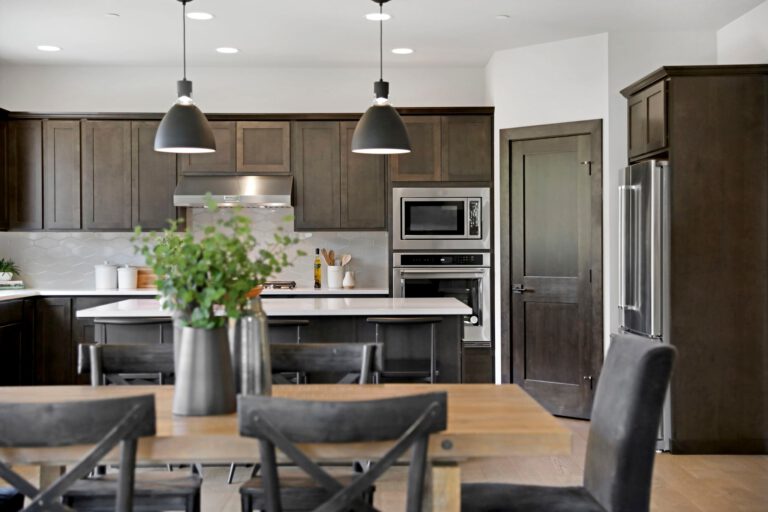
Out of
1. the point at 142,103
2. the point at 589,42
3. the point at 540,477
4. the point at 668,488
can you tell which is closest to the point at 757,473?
the point at 668,488

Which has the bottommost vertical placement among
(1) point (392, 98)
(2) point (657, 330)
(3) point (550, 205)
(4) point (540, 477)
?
(4) point (540, 477)

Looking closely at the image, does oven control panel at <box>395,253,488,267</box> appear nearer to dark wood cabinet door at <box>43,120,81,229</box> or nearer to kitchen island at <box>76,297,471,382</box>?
kitchen island at <box>76,297,471,382</box>

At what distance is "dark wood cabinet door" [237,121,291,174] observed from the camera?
700 cm

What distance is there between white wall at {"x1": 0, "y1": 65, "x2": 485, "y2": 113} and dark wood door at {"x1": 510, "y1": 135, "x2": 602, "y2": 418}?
Answer: 3.67 feet

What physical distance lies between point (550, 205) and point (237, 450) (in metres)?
4.65

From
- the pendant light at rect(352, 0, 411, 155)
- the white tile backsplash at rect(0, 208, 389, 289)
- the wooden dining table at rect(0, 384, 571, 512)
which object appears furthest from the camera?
the white tile backsplash at rect(0, 208, 389, 289)

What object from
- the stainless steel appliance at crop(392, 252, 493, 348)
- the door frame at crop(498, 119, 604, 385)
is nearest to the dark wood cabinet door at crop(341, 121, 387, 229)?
the stainless steel appliance at crop(392, 252, 493, 348)

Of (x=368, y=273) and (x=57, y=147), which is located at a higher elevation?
(x=57, y=147)

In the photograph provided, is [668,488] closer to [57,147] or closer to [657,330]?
[657,330]

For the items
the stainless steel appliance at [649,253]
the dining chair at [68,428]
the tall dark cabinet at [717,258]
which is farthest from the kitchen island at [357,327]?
the dining chair at [68,428]

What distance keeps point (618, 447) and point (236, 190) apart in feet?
16.6

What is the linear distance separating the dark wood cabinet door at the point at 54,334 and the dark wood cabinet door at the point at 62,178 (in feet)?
2.35

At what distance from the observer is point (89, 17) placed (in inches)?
219

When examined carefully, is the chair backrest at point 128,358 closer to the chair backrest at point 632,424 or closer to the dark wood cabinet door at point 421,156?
the chair backrest at point 632,424
